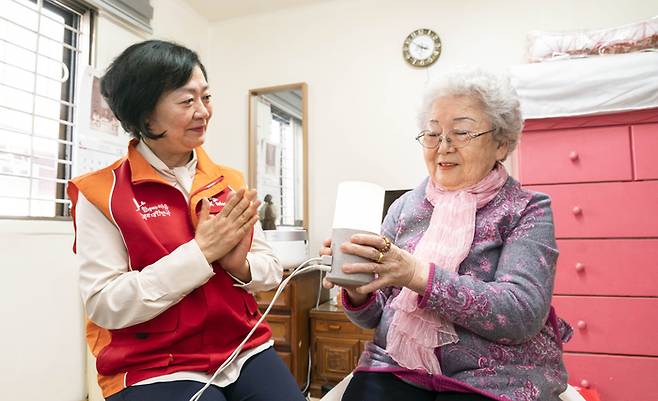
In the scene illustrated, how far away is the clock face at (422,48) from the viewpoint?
9.14 ft

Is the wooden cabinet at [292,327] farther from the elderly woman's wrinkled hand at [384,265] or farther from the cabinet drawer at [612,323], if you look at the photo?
the elderly woman's wrinkled hand at [384,265]

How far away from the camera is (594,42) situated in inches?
85.0

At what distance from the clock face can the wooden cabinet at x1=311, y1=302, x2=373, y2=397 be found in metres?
1.68

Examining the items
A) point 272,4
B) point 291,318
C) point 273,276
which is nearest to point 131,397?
point 273,276

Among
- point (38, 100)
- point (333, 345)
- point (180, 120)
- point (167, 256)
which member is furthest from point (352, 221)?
point (38, 100)

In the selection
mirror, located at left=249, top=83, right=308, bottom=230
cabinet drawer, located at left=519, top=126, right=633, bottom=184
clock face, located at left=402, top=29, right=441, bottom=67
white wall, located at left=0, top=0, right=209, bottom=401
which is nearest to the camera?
white wall, located at left=0, top=0, right=209, bottom=401

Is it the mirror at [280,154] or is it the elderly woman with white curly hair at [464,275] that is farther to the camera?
the mirror at [280,154]

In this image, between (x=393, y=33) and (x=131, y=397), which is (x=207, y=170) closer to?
(x=131, y=397)

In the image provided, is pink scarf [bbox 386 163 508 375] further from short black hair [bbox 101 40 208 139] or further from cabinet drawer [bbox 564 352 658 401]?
cabinet drawer [bbox 564 352 658 401]

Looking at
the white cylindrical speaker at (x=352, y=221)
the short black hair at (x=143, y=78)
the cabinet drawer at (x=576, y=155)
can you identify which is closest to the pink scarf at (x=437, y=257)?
the white cylindrical speaker at (x=352, y=221)

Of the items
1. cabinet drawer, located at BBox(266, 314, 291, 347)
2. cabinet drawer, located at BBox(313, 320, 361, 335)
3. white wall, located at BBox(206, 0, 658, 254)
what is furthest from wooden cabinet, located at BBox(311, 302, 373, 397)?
white wall, located at BBox(206, 0, 658, 254)

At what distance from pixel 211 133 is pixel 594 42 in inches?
102

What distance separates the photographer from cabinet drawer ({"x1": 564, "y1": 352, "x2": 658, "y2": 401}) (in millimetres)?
1918

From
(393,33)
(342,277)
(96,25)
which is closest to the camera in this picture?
(342,277)
